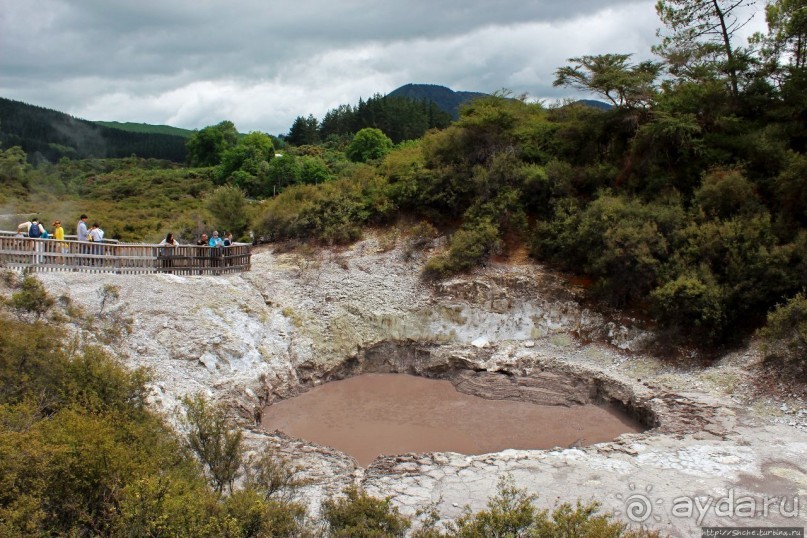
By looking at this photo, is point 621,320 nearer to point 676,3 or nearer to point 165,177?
point 676,3

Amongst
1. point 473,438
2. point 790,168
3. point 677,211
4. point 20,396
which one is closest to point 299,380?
point 473,438

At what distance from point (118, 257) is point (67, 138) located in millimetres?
95412

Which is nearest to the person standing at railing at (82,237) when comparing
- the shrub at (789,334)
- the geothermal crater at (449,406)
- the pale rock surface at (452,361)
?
the pale rock surface at (452,361)

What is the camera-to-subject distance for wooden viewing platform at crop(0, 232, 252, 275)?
17.8 m

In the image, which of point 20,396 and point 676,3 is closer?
point 20,396

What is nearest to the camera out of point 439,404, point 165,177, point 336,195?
point 439,404

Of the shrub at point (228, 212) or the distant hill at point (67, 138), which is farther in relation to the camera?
the distant hill at point (67, 138)

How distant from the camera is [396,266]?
80.7ft

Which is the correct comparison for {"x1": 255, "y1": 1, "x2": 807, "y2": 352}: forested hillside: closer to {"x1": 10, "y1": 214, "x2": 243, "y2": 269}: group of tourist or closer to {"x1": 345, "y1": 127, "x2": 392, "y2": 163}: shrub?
{"x1": 10, "y1": 214, "x2": 243, "y2": 269}: group of tourist

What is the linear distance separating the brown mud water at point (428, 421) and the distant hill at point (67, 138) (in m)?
75.1

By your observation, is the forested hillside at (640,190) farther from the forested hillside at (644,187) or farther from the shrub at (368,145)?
the shrub at (368,145)

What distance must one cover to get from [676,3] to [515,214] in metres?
11.1

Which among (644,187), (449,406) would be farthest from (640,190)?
(449,406)

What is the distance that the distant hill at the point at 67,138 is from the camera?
8756cm
